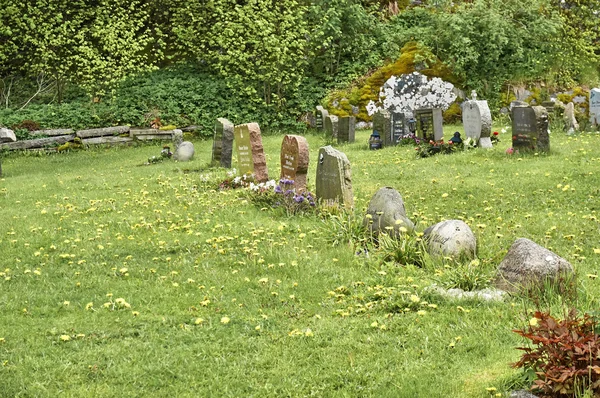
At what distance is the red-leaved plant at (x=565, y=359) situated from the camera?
353cm

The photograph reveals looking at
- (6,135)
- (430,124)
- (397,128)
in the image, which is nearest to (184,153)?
(397,128)

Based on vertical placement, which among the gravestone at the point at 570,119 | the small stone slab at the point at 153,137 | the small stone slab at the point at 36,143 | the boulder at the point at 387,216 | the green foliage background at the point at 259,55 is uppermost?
the green foliage background at the point at 259,55

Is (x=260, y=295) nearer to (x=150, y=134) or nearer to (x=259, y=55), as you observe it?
(x=150, y=134)

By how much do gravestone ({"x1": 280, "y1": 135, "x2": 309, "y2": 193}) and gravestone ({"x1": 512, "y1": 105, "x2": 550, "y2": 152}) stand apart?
516 cm

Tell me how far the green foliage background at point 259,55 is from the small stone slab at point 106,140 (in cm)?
84

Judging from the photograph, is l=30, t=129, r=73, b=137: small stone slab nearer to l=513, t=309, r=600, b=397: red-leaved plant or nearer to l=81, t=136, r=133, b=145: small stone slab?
l=81, t=136, r=133, b=145: small stone slab

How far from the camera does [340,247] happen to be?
780cm

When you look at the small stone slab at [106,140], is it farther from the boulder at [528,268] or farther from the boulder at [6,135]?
the boulder at [528,268]

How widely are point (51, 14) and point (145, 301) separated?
20.4 metres

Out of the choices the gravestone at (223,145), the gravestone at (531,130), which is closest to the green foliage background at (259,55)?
the gravestone at (223,145)

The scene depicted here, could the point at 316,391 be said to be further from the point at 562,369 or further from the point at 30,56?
the point at 30,56

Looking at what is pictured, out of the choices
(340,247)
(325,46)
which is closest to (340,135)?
(325,46)

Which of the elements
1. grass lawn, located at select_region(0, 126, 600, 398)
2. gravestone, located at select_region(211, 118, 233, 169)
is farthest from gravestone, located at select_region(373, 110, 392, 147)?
grass lawn, located at select_region(0, 126, 600, 398)

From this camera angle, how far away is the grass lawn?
4770 millimetres
